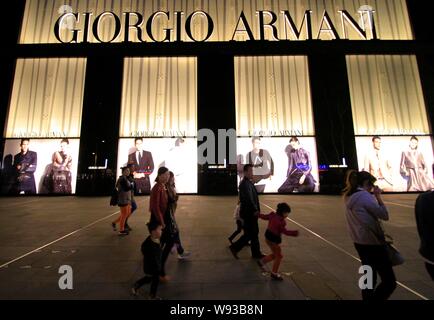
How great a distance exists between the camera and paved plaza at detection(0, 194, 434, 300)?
3242 mm

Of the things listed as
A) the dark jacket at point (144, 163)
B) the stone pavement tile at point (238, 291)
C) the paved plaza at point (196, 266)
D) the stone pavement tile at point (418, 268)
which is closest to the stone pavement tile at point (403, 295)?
the paved plaza at point (196, 266)

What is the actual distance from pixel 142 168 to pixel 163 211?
14318mm

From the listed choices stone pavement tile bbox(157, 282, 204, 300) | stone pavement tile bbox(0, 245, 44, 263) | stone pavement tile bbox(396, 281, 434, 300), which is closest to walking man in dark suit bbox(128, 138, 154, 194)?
stone pavement tile bbox(0, 245, 44, 263)

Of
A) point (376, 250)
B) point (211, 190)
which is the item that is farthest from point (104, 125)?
point (376, 250)

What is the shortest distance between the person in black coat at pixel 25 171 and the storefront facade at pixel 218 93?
10cm

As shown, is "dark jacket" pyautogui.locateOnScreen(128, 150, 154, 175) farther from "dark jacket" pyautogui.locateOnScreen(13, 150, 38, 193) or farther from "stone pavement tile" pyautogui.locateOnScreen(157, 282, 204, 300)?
"stone pavement tile" pyautogui.locateOnScreen(157, 282, 204, 300)

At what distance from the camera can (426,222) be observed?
210cm

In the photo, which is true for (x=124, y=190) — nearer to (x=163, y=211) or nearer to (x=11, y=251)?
(x=11, y=251)

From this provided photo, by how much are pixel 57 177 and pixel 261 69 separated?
56.2ft

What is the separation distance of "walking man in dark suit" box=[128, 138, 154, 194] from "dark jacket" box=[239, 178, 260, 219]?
14.0 m

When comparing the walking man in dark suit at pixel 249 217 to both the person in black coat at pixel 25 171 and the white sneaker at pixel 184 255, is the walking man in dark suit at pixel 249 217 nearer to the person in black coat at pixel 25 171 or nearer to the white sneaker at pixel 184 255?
the white sneaker at pixel 184 255

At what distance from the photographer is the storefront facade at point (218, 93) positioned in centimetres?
1758

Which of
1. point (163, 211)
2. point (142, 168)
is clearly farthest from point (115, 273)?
point (142, 168)

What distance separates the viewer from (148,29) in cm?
1911
